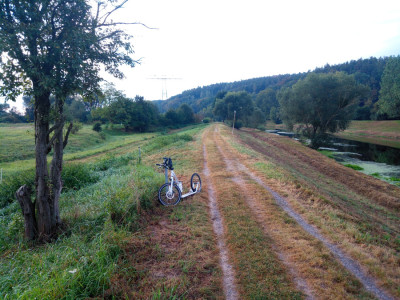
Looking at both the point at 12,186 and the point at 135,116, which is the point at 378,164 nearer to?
the point at 12,186

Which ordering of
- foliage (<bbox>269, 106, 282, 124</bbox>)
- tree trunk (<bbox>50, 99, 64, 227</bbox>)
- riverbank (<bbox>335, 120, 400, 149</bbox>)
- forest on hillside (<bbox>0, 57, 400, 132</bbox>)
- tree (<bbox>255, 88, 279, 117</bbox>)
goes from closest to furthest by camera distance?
tree trunk (<bbox>50, 99, 64, 227</bbox>), forest on hillside (<bbox>0, 57, 400, 132</bbox>), riverbank (<bbox>335, 120, 400, 149</bbox>), foliage (<bbox>269, 106, 282, 124</bbox>), tree (<bbox>255, 88, 279, 117</bbox>)

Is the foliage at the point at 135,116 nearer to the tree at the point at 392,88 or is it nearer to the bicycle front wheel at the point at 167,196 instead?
the bicycle front wheel at the point at 167,196

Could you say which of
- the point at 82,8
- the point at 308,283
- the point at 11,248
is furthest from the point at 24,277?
the point at 82,8

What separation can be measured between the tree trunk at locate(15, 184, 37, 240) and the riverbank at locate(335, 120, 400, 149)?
176 feet

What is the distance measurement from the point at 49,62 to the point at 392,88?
2359 inches

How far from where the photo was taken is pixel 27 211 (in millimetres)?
5480

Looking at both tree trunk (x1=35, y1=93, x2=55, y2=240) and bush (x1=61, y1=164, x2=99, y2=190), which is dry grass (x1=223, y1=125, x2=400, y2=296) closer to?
tree trunk (x1=35, y1=93, x2=55, y2=240)

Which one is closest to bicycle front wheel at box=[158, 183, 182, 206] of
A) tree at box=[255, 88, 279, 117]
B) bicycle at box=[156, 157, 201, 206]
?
bicycle at box=[156, 157, 201, 206]

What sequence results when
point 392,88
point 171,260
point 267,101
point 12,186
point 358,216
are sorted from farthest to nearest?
point 267,101 < point 392,88 < point 12,186 < point 358,216 < point 171,260

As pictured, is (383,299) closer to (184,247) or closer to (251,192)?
(184,247)

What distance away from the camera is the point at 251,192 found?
30.0 feet

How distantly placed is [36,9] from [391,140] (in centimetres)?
5756

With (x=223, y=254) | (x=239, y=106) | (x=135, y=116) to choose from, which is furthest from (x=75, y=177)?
(x=239, y=106)

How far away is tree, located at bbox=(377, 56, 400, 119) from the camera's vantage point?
1740 inches
